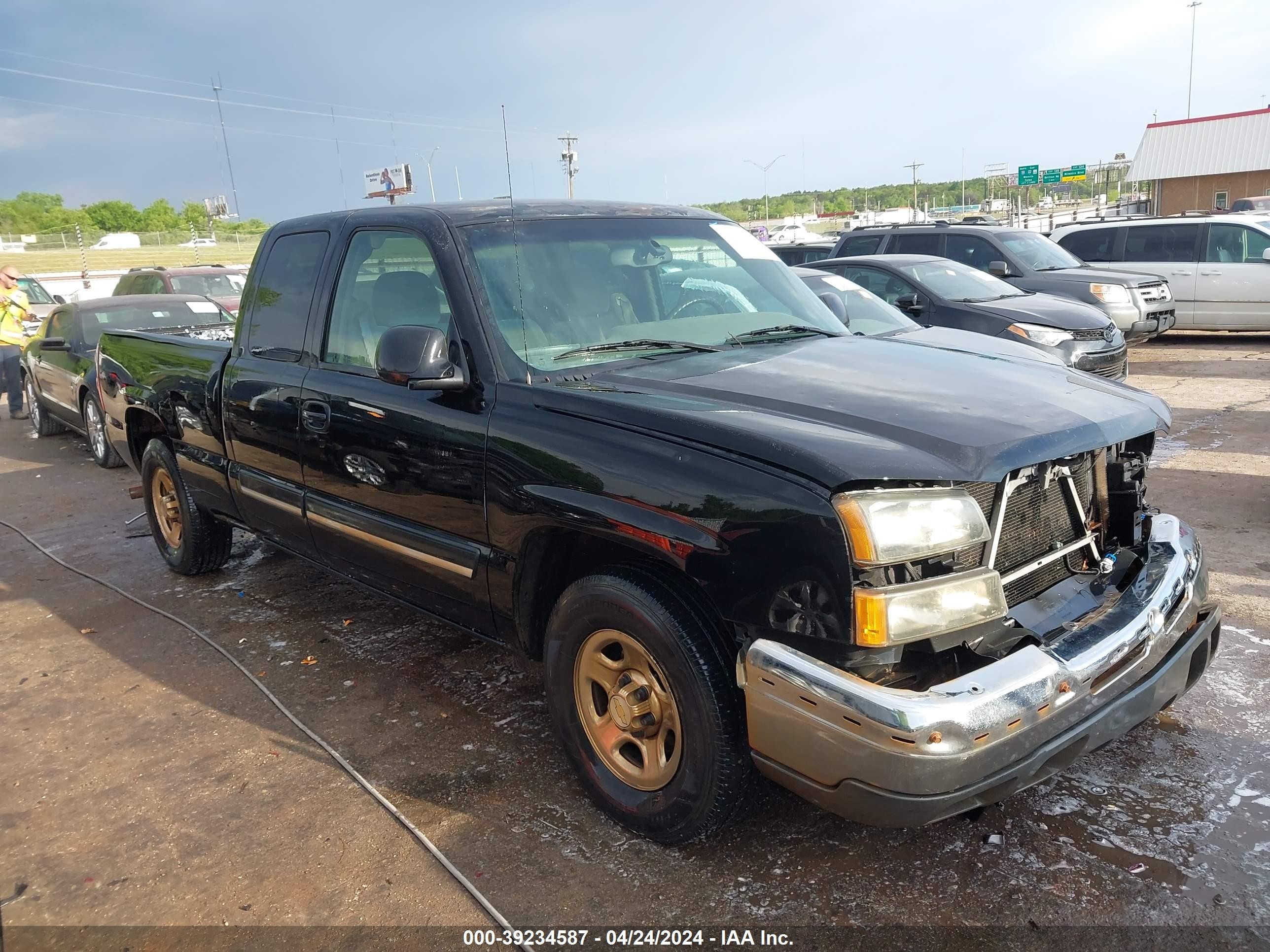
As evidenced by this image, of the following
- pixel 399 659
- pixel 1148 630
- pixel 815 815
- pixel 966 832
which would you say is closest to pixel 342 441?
pixel 399 659

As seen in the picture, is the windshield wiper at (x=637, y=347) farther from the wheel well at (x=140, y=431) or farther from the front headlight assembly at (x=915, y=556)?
the wheel well at (x=140, y=431)

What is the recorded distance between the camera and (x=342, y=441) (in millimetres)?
3744

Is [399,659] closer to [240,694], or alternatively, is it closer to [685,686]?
[240,694]

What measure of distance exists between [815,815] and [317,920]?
1518 mm

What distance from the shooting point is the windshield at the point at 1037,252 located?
38.9 feet

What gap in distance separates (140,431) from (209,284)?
984 centimetres

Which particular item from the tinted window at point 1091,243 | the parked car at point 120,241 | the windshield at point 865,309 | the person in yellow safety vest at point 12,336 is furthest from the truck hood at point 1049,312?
the parked car at point 120,241

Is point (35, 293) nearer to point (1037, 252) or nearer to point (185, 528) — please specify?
point (185, 528)

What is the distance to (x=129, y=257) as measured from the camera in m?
45.6

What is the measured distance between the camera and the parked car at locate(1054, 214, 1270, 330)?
41.6 ft

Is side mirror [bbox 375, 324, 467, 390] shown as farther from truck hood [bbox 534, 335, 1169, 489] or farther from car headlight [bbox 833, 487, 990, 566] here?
car headlight [bbox 833, 487, 990, 566]

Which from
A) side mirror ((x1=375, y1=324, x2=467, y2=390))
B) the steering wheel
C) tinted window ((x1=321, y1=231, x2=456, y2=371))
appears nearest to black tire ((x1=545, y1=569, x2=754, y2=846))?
side mirror ((x1=375, y1=324, x2=467, y2=390))

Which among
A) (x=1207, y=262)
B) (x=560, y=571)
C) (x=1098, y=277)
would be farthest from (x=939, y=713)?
(x=1207, y=262)

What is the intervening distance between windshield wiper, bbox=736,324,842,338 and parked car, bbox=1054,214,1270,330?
11.6 m
